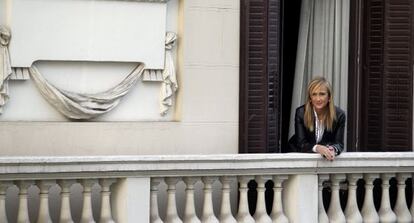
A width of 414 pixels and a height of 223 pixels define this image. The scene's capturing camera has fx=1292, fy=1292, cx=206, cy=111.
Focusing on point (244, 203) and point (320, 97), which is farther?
point (320, 97)

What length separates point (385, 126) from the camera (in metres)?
11.4

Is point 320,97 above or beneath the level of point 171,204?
above

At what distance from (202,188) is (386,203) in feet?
4.93

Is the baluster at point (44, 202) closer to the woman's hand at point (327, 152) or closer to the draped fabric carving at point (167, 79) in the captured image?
the draped fabric carving at point (167, 79)

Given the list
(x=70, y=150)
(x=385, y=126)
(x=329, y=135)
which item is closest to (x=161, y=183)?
(x=70, y=150)

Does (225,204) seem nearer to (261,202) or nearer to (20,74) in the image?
(261,202)

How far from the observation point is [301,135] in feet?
34.3

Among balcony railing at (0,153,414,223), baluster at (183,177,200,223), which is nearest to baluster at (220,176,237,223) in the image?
balcony railing at (0,153,414,223)

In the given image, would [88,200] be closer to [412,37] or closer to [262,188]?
[262,188]

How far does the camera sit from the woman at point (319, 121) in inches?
408

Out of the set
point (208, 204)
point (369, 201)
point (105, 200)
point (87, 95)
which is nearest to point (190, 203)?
point (208, 204)

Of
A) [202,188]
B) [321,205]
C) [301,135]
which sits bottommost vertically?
[321,205]

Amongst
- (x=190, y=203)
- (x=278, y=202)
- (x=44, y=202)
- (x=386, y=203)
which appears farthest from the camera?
(x=386, y=203)

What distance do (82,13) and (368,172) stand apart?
2.61m
